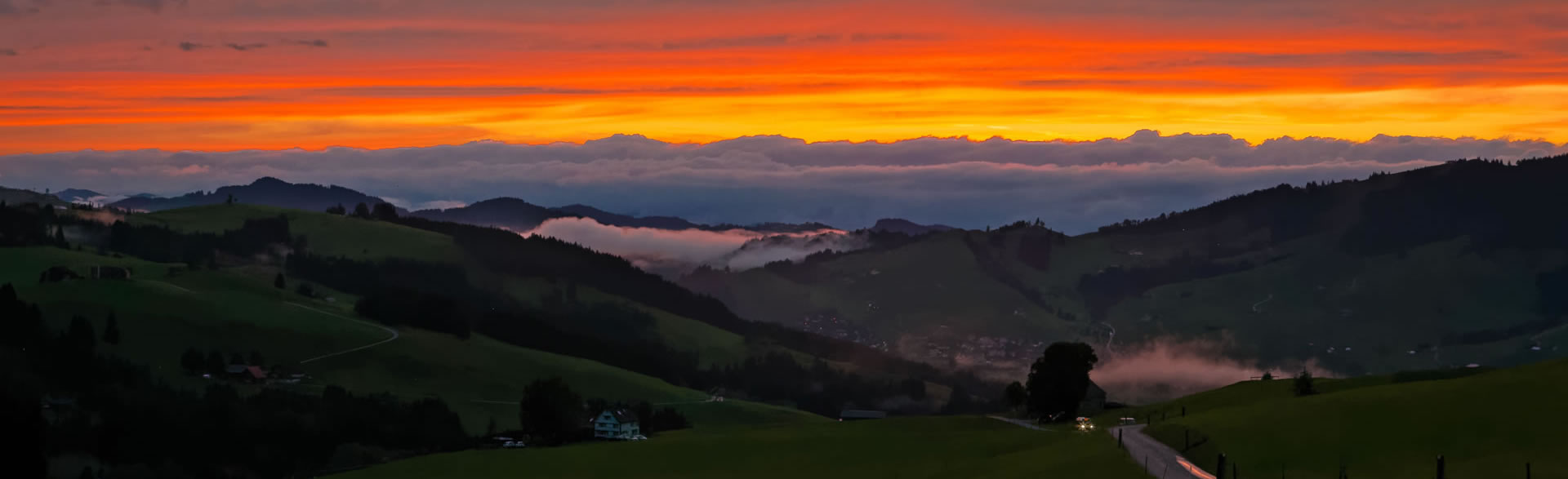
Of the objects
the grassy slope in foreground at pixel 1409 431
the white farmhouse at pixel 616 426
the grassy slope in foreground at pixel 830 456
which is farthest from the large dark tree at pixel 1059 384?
the grassy slope in foreground at pixel 1409 431

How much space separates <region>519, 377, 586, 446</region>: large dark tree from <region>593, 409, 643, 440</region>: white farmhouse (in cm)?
258

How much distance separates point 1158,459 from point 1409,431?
46.3ft

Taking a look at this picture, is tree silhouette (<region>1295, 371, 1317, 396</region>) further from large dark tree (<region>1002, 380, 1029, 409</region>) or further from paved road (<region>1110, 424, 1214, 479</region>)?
large dark tree (<region>1002, 380, 1029, 409</region>)

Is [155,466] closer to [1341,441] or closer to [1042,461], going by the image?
[1042,461]

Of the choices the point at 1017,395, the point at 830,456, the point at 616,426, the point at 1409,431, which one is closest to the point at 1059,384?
the point at 1017,395

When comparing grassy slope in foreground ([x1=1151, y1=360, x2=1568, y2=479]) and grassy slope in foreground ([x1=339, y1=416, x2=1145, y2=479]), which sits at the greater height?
grassy slope in foreground ([x1=1151, y1=360, x2=1568, y2=479])

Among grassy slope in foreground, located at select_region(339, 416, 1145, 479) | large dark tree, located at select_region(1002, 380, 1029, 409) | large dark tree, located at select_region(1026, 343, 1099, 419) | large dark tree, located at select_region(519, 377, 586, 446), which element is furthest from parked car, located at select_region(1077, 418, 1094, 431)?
large dark tree, located at select_region(519, 377, 586, 446)

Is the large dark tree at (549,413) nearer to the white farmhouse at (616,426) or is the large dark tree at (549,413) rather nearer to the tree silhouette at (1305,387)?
the white farmhouse at (616,426)

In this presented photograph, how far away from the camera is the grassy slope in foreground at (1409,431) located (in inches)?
3287

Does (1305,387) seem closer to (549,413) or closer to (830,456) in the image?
(830,456)

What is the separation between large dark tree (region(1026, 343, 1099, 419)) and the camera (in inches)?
6447

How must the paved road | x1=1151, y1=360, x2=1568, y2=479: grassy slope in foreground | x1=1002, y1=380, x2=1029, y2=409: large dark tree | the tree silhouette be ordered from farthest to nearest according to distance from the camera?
1. x1=1002, y1=380, x2=1029, y2=409: large dark tree
2. the tree silhouette
3. the paved road
4. x1=1151, y1=360, x2=1568, y2=479: grassy slope in foreground

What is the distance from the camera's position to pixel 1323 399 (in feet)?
349

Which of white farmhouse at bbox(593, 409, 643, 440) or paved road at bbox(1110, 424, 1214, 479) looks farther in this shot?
white farmhouse at bbox(593, 409, 643, 440)
